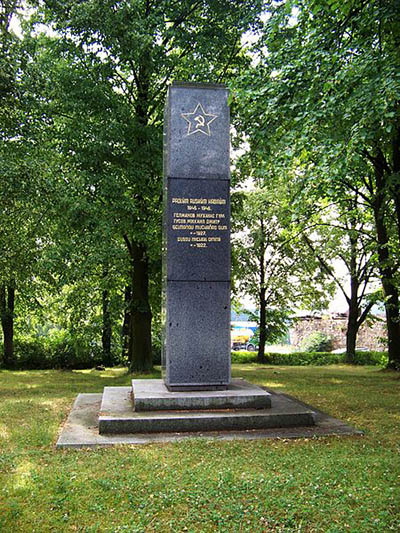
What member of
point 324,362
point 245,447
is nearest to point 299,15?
point 245,447

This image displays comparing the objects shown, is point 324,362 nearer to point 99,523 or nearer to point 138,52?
point 138,52

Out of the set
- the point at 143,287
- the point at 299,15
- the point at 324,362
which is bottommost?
the point at 324,362

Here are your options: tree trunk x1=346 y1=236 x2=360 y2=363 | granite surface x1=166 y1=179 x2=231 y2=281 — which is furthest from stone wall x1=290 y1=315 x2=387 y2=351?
granite surface x1=166 y1=179 x2=231 y2=281

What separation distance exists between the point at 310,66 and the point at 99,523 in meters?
7.36

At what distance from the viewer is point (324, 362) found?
1044 inches

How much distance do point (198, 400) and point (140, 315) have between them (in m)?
8.16

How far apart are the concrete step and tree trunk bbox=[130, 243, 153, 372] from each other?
304 inches

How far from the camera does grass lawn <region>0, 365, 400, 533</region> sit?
4.38 m

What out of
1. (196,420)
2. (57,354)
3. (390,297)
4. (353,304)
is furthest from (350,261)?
(196,420)

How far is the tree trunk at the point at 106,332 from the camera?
74.0 ft

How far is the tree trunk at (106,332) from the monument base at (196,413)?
14.3 metres

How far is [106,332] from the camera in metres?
23.4

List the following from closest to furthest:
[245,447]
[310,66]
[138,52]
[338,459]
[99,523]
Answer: [99,523]
[338,459]
[245,447]
[310,66]
[138,52]

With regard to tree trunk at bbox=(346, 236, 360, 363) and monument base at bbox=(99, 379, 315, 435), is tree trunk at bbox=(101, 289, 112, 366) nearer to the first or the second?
tree trunk at bbox=(346, 236, 360, 363)
